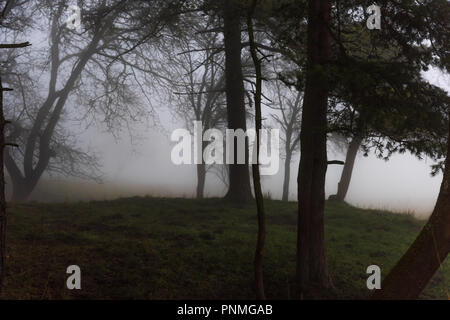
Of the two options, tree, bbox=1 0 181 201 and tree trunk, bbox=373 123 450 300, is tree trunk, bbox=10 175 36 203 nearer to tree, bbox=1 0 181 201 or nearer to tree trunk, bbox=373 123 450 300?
tree, bbox=1 0 181 201

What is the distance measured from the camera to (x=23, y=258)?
241 inches

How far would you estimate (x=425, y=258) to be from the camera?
4508mm

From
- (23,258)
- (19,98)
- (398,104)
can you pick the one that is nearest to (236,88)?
(398,104)

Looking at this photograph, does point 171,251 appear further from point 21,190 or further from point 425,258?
point 21,190

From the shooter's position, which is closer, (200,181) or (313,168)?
(313,168)

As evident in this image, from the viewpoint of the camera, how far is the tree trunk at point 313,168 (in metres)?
5.95

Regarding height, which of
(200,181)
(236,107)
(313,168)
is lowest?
(200,181)

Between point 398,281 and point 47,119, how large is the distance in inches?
567

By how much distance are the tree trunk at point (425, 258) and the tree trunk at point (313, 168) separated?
1503 millimetres

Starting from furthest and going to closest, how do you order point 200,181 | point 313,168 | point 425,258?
1. point 200,181
2. point 313,168
3. point 425,258

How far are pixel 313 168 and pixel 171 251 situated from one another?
3.09 metres

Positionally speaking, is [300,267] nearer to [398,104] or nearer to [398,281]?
[398,281]

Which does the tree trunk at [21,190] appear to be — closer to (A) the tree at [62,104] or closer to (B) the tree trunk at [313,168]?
(A) the tree at [62,104]

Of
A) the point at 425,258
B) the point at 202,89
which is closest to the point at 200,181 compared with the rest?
the point at 202,89
